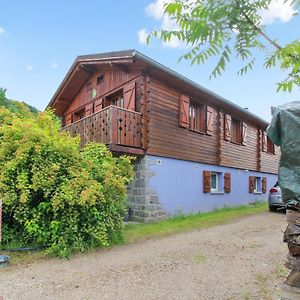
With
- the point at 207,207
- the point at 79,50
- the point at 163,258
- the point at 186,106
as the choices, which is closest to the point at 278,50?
the point at 163,258

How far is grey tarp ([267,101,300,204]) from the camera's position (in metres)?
2.79

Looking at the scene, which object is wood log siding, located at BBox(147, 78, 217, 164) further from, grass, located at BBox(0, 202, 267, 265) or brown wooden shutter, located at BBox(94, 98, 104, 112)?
brown wooden shutter, located at BBox(94, 98, 104, 112)

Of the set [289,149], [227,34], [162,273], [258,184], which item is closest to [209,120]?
[258,184]

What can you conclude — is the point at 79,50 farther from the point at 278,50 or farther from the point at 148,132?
the point at 278,50

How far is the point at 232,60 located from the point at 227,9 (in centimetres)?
32

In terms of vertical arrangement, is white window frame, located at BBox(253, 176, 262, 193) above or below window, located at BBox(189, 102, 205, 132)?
below

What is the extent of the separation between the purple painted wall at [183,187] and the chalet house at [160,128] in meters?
0.04

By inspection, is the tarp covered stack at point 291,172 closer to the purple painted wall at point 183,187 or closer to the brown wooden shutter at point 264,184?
the purple painted wall at point 183,187

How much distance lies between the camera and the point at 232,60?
6.94 feet

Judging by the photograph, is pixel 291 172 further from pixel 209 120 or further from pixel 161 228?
pixel 209 120

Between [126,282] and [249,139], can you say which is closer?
[126,282]

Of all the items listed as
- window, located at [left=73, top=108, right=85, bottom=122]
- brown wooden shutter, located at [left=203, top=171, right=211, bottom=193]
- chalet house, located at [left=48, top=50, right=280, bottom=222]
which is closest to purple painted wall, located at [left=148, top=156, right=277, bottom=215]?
chalet house, located at [left=48, top=50, right=280, bottom=222]

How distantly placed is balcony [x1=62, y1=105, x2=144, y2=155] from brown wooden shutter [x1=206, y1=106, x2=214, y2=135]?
4.14 m

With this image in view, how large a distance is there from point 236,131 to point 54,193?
1297cm
